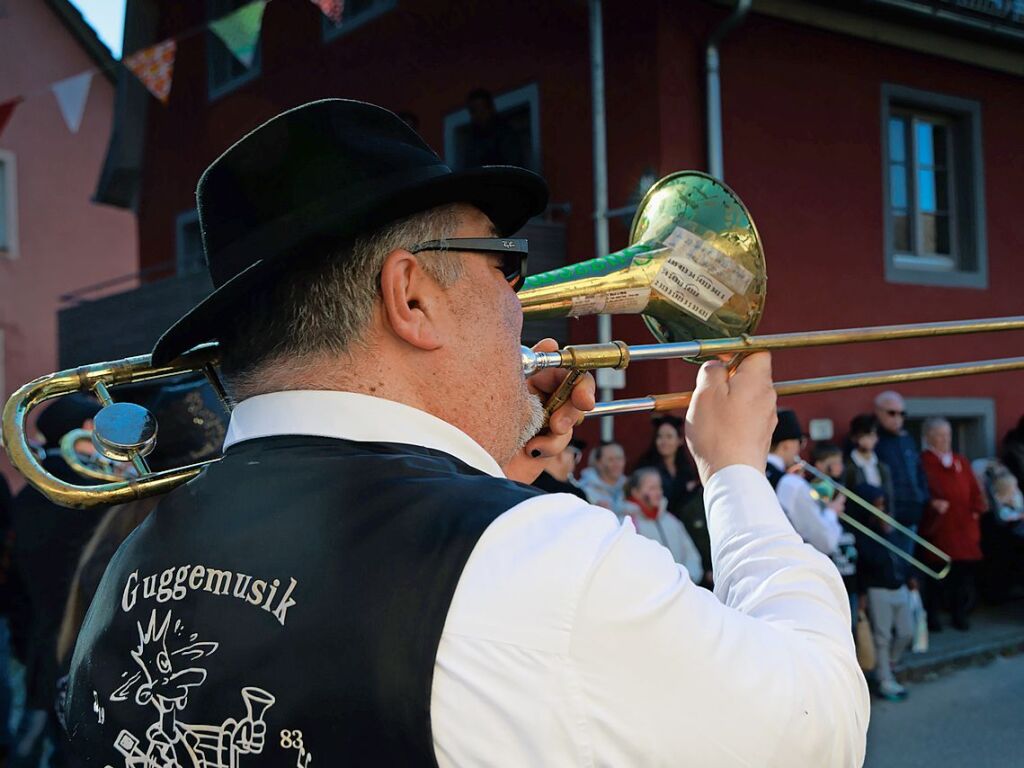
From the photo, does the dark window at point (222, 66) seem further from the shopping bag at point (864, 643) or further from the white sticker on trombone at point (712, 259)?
the white sticker on trombone at point (712, 259)

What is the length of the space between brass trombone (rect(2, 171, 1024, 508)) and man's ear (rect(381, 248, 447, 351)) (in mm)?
394

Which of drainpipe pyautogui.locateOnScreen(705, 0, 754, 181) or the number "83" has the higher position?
drainpipe pyautogui.locateOnScreen(705, 0, 754, 181)

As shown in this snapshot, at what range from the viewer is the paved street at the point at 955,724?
16.4 feet

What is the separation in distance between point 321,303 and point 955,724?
18.5ft

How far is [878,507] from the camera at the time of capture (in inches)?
258

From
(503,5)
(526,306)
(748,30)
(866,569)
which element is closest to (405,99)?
(503,5)

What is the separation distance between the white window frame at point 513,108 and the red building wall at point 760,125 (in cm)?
7

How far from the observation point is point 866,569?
620 cm

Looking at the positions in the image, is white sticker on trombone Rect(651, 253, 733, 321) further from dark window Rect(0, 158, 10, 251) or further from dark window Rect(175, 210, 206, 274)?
dark window Rect(0, 158, 10, 251)

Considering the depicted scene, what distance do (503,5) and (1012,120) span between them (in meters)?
5.19

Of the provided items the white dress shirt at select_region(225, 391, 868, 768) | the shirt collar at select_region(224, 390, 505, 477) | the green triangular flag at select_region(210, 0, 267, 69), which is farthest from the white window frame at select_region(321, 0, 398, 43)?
the white dress shirt at select_region(225, 391, 868, 768)

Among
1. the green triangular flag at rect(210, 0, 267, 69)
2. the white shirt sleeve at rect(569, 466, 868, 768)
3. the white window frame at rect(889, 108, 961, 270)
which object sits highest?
the green triangular flag at rect(210, 0, 267, 69)

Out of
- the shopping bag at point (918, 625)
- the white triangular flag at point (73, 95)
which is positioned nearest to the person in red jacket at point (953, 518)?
the shopping bag at point (918, 625)

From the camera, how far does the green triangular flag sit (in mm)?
7592
